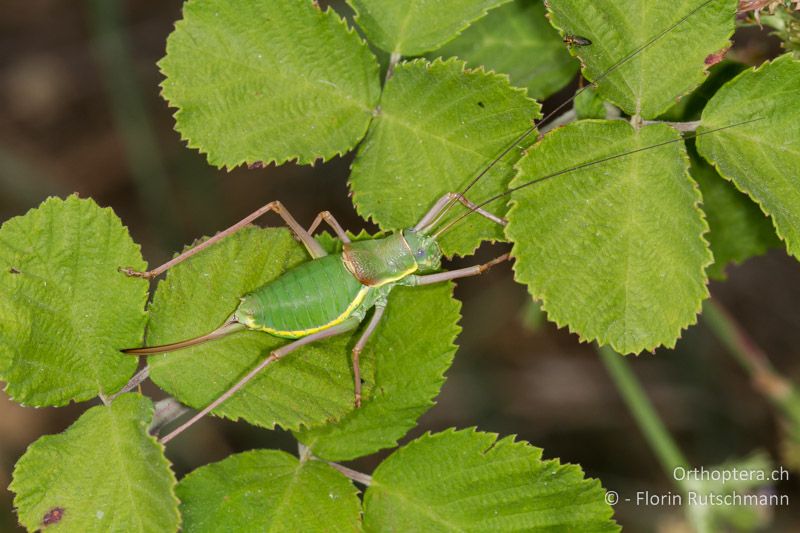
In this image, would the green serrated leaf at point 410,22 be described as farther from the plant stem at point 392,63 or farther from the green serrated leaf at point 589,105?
the green serrated leaf at point 589,105

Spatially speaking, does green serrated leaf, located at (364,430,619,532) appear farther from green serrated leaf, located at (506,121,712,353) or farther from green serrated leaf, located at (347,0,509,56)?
green serrated leaf, located at (347,0,509,56)

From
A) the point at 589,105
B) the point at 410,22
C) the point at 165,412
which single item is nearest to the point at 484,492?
the point at 165,412

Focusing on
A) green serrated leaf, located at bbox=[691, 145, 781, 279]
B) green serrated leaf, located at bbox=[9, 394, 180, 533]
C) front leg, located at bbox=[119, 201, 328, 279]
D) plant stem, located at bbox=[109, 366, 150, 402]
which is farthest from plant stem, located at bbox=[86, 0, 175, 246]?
green serrated leaf, located at bbox=[691, 145, 781, 279]

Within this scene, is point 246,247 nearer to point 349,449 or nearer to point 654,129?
point 349,449

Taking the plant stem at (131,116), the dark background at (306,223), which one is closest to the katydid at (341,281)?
the dark background at (306,223)

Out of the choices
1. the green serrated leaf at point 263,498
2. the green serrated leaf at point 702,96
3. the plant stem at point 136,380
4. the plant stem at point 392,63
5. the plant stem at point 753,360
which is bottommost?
the plant stem at point 753,360

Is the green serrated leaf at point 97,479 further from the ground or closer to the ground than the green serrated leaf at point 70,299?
closer to the ground

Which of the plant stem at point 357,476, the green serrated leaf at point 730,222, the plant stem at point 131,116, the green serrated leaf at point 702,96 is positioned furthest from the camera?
the plant stem at point 131,116
